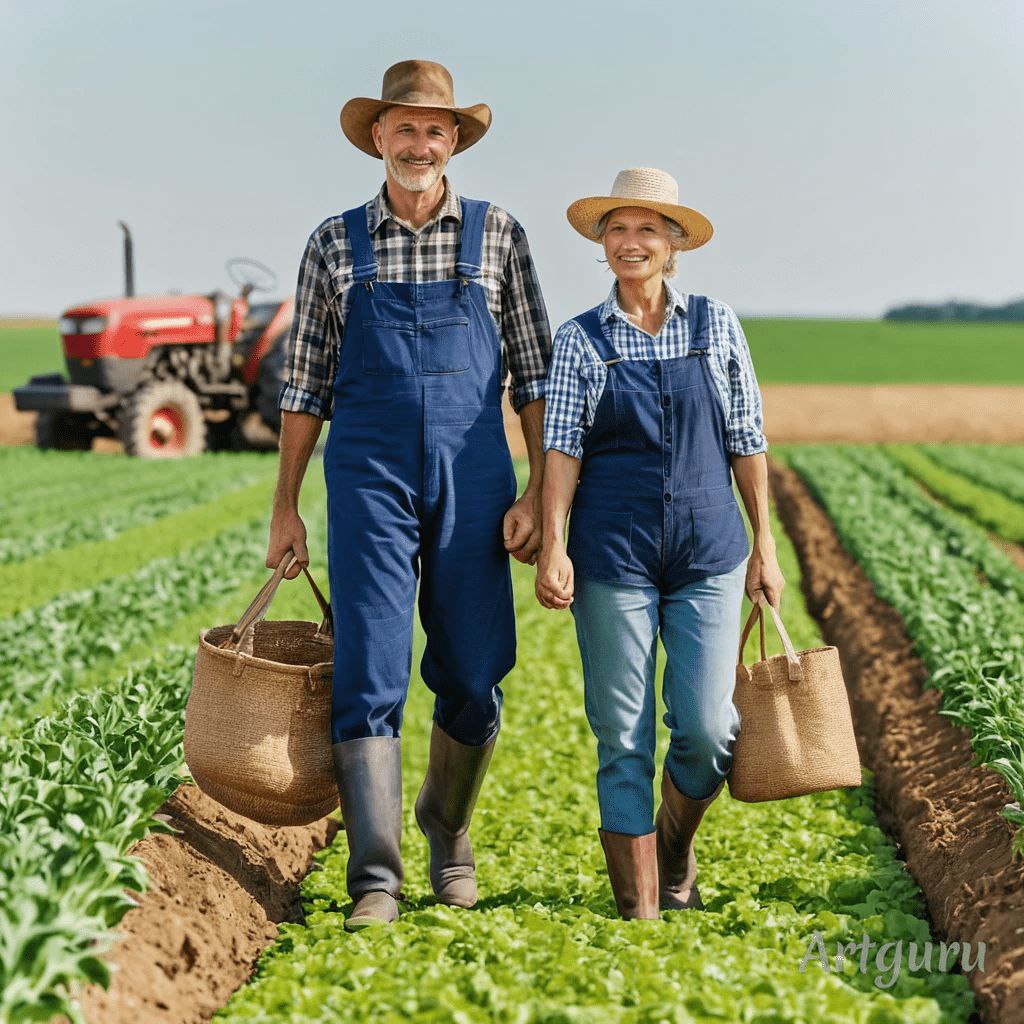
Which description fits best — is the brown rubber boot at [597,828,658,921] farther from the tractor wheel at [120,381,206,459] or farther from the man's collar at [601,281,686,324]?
the tractor wheel at [120,381,206,459]

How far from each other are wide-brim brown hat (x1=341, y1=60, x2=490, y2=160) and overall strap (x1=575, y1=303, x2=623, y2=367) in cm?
69

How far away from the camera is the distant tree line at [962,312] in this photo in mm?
75750

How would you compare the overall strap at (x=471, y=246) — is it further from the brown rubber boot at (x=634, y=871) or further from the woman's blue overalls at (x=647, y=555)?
the brown rubber boot at (x=634, y=871)

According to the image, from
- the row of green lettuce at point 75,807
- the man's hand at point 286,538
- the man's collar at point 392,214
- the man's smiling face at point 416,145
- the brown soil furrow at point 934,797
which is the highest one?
the man's smiling face at point 416,145

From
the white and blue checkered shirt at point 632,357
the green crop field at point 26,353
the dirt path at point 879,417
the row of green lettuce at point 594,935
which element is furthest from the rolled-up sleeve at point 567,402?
the green crop field at point 26,353

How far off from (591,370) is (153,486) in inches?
538

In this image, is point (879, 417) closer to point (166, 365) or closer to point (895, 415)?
point (895, 415)

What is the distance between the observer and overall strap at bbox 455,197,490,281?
4043 mm

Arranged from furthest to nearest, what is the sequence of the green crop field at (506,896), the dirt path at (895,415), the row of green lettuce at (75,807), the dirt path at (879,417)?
the dirt path at (895,415), the dirt path at (879,417), the green crop field at (506,896), the row of green lettuce at (75,807)

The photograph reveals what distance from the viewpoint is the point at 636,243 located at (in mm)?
3975

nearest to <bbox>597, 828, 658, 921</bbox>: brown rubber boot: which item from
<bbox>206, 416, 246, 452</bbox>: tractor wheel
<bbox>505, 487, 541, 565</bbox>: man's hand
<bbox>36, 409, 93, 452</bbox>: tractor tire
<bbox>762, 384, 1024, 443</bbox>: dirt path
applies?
<bbox>505, 487, 541, 565</bbox>: man's hand

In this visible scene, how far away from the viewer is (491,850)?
5203 millimetres

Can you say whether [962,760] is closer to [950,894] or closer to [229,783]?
[950,894]

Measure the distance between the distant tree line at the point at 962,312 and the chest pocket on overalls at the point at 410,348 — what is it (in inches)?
2990
